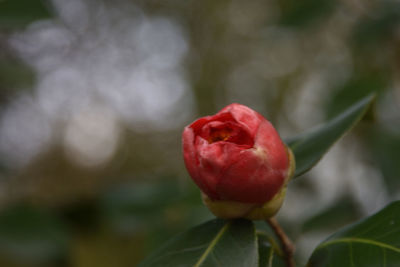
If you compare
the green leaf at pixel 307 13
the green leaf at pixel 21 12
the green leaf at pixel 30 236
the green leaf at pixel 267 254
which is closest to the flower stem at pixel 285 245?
the green leaf at pixel 267 254

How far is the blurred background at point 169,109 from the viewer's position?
166 centimetres

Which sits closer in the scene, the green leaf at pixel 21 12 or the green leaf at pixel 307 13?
the green leaf at pixel 21 12

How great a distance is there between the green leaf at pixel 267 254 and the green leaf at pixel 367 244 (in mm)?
59

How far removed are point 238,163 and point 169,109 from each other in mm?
5296

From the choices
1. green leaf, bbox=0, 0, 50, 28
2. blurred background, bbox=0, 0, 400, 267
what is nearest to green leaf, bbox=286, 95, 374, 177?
blurred background, bbox=0, 0, 400, 267

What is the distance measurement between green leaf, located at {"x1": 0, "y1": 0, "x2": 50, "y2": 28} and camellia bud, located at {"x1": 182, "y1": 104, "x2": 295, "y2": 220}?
975 millimetres

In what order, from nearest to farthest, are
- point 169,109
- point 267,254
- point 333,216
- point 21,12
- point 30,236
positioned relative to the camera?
point 267,254 → point 21,12 → point 333,216 → point 30,236 → point 169,109

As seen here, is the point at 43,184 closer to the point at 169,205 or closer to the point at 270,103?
the point at 270,103

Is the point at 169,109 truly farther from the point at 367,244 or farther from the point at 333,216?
the point at 367,244

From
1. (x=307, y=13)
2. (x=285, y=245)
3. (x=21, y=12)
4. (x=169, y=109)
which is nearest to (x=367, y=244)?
(x=285, y=245)

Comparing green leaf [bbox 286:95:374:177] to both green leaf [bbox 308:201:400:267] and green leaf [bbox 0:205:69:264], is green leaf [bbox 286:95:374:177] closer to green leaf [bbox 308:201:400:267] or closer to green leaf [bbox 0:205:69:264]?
green leaf [bbox 308:201:400:267]

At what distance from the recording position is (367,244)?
0.62 meters

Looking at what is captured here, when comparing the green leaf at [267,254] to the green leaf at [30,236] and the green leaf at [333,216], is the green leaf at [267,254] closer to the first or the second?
the green leaf at [333,216]

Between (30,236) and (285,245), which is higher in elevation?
(285,245)
